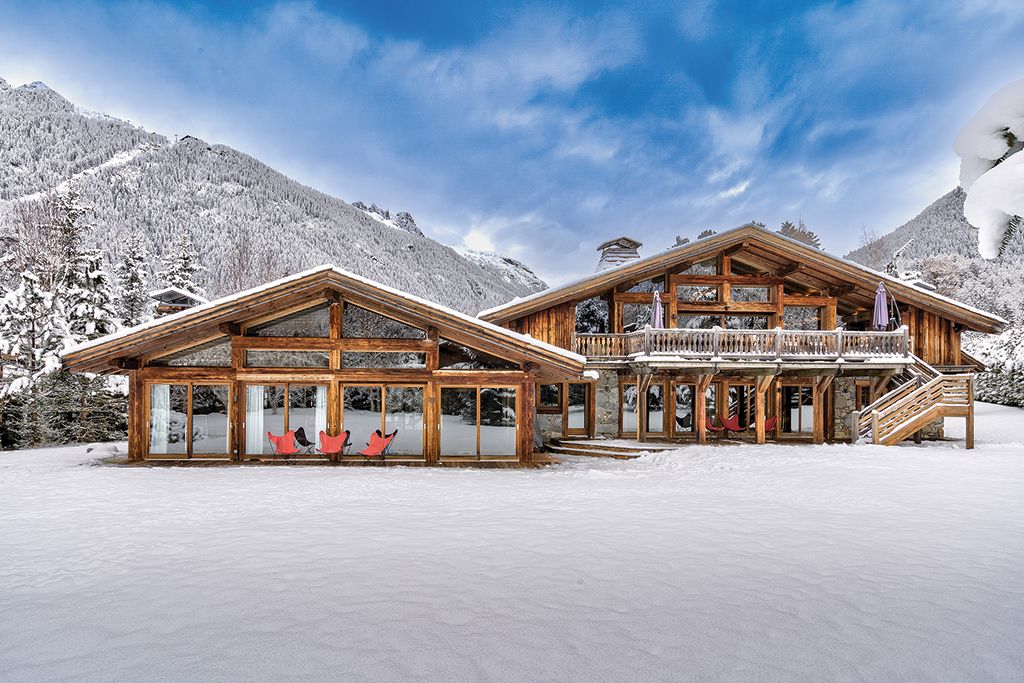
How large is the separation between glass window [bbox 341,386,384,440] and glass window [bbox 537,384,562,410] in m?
6.63

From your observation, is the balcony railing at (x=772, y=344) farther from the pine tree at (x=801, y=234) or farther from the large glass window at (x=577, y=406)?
the pine tree at (x=801, y=234)

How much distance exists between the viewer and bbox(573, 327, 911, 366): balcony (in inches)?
636

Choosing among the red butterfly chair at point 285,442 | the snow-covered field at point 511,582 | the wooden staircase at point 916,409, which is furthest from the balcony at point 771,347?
the red butterfly chair at point 285,442

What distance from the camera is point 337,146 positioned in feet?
648

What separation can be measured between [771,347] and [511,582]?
45.1 feet

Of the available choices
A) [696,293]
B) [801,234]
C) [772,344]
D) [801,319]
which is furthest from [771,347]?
[801,234]

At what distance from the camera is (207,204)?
218ft

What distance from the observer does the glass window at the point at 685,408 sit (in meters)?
20.1

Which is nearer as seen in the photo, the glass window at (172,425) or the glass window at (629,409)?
the glass window at (172,425)

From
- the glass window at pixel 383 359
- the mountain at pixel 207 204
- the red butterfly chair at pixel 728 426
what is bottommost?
the red butterfly chair at pixel 728 426

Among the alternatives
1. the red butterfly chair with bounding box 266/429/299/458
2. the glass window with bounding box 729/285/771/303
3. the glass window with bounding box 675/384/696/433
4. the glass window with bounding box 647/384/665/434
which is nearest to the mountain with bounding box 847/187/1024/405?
the glass window with bounding box 729/285/771/303

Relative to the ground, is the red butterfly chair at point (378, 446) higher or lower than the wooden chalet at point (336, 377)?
lower

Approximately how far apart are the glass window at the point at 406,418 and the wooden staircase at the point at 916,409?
12.1 metres

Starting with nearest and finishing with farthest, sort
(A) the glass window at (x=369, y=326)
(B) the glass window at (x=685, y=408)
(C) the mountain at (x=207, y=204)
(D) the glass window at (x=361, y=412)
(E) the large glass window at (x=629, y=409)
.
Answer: (D) the glass window at (x=361, y=412) → (A) the glass window at (x=369, y=326) → (E) the large glass window at (x=629, y=409) → (B) the glass window at (x=685, y=408) → (C) the mountain at (x=207, y=204)
